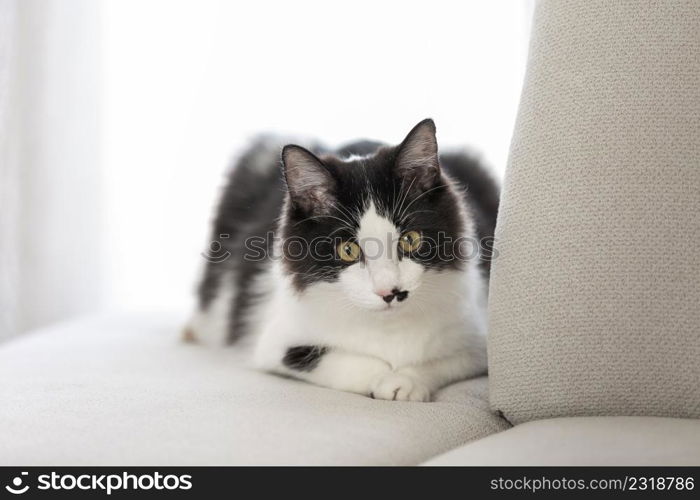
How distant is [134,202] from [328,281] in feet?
6.46

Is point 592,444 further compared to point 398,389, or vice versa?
point 398,389

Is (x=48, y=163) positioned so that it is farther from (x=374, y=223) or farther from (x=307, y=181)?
(x=374, y=223)

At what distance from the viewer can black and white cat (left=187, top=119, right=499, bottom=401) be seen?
146 cm

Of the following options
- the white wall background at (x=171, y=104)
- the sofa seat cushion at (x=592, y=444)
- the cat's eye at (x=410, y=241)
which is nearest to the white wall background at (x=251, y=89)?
the white wall background at (x=171, y=104)

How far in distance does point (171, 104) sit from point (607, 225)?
232 centimetres

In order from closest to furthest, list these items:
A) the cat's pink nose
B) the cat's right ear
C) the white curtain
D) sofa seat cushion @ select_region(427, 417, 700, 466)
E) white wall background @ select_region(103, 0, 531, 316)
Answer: sofa seat cushion @ select_region(427, 417, 700, 466)
the cat's pink nose
the cat's right ear
white wall background @ select_region(103, 0, 531, 316)
the white curtain

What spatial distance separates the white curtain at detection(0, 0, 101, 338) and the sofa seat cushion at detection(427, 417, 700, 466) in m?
2.56

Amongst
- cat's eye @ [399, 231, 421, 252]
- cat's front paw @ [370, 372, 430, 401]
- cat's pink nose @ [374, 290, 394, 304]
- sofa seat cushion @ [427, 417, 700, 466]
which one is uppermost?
cat's eye @ [399, 231, 421, 252]

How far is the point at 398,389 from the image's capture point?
1466mm

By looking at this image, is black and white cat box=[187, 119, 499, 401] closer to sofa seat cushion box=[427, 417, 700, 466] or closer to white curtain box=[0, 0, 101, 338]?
sofa seat cushion box=[427, 417, 700, 466]

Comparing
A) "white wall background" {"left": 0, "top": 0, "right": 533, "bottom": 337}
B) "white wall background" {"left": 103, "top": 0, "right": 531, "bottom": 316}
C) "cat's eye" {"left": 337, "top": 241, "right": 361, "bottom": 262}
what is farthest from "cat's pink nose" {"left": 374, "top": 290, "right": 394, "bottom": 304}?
"white wall background" {"left": 0, "top": 0, "right": 533, "bottom": 337}

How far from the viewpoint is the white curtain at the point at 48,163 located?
3.08 m

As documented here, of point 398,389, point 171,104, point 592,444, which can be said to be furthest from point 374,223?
point 171,104

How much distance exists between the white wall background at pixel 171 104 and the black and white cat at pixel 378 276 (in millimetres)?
979
